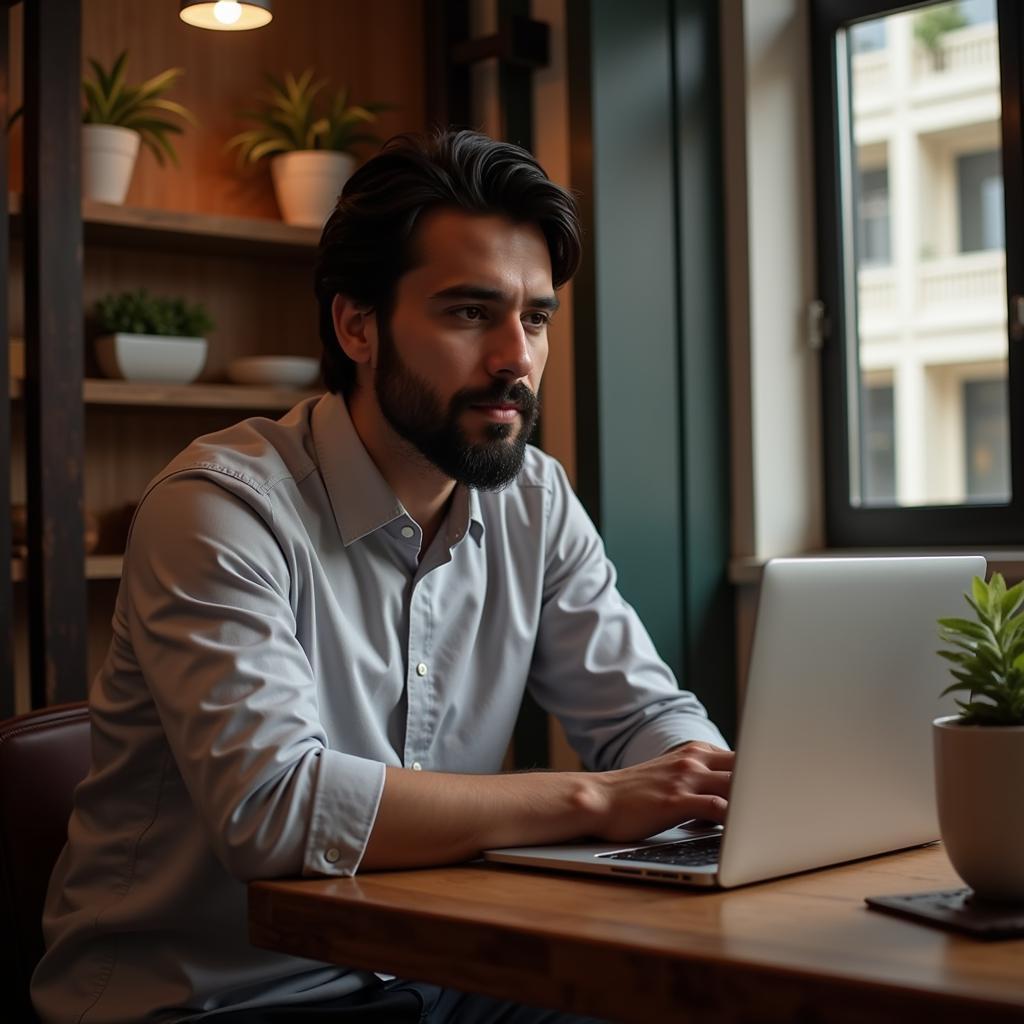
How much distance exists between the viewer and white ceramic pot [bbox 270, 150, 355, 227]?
124 inches

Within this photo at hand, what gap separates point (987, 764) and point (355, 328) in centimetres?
106

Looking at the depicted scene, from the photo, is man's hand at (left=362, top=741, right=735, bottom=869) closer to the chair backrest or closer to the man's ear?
the chair backrest

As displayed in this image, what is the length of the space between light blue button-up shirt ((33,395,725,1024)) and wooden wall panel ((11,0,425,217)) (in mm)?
1645

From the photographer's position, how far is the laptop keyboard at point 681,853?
1.16 meters

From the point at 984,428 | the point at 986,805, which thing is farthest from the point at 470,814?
the point at 984,428

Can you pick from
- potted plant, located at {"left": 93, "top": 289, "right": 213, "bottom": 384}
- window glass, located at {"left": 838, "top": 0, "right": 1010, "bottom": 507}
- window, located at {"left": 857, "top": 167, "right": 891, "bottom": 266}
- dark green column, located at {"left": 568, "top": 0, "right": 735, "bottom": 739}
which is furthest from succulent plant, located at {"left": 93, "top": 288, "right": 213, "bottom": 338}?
window, located at {"left": 857, "top": 167, "right": 891, "bottom": 266}

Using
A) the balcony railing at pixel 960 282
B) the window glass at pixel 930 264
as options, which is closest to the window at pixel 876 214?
the window glass at pixel 930 264

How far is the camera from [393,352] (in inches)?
68.7

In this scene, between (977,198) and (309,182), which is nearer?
(309,182)

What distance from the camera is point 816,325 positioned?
3256 mm

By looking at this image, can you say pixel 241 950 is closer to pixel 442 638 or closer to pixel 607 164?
pixel 442 638

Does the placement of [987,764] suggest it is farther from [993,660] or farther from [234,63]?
[234,63]

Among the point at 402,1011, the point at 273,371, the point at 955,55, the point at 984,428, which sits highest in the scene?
Result: the point at 955,55

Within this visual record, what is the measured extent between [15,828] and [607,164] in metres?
1.91
